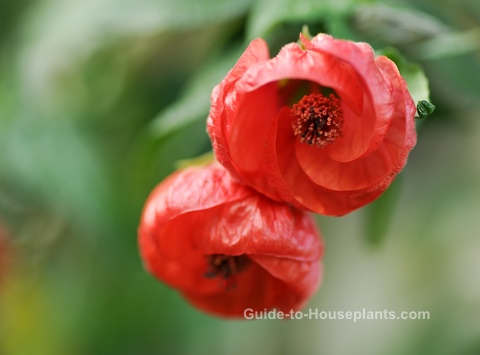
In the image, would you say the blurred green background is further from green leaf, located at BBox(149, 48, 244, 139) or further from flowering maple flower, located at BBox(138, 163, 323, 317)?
flowering maple flower, located at BBox(138, 163, 323, 317)

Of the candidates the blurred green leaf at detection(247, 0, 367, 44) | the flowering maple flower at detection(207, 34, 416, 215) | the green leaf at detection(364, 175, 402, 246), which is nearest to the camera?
the flowering maple flower at detection(207, 34, 416, 215)

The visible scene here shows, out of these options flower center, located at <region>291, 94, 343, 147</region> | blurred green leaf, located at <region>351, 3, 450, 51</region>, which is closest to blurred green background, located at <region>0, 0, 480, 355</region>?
blurred green leaf, located at <region>351, 3, 450, 51</region>

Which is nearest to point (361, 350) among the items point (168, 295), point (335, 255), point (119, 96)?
point (335, 255)

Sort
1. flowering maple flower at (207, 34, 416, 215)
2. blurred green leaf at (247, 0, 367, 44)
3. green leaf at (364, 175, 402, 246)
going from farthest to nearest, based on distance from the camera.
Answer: green leaf at (364, 175, 402, 246) < blurred green leaf at (247, 0, 367, 44) < flowering maple flower at (207, 34, 416, 215)

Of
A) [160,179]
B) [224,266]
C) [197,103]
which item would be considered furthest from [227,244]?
[160,179]

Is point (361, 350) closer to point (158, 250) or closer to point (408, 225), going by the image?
point (408, 225)

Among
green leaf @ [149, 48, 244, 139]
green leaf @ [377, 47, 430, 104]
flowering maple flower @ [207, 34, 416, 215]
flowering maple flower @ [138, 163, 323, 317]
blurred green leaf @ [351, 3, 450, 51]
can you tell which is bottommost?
flowering maple flower @ [138, 163, 323, 317]

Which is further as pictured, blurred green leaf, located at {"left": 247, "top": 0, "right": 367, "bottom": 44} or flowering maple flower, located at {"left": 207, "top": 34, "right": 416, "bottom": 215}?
blurred green leaf, located at {"left": 247, "top": 0, "right": 367, "bottom": 44}
